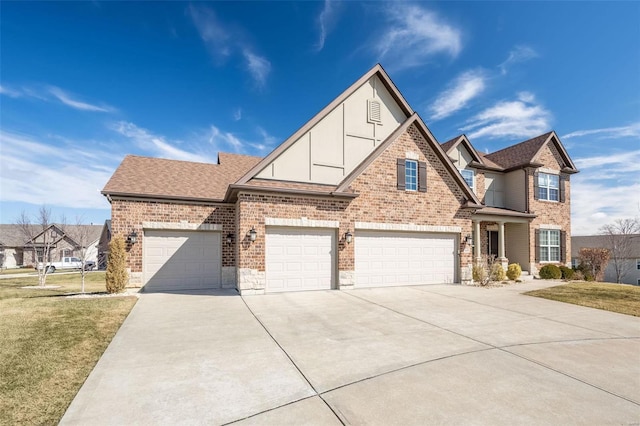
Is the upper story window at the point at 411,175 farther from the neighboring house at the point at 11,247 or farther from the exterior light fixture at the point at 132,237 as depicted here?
the neighboring house at the point at 11,247

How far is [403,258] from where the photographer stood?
13.1 m

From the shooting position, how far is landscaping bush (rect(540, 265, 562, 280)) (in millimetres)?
17688

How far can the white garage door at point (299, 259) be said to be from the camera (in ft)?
36.4

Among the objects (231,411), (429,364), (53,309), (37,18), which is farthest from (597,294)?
(37,18)

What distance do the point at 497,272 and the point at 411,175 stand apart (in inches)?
281

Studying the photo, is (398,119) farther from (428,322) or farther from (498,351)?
(498,351)

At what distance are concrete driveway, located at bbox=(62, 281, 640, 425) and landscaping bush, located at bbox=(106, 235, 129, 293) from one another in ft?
11.1

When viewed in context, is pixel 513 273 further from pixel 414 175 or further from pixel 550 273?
pixel 414 175

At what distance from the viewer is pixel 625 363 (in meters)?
4.95

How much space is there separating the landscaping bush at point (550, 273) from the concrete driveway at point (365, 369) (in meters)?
10.8

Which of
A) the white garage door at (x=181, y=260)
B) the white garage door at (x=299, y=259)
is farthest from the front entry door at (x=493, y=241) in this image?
the white garage door at (x=181, y=260)

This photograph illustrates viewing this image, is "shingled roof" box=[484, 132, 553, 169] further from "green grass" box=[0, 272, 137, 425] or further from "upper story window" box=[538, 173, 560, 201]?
"green grass" box=[0, 272, 137, 425]

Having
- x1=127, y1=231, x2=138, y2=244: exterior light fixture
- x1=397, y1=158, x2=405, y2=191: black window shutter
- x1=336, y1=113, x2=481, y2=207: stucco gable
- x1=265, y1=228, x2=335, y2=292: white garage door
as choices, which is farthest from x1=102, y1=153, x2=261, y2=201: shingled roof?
x1=397, y1=158, x2=405, y2=191: black window shutter

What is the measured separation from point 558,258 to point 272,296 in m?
20.2
